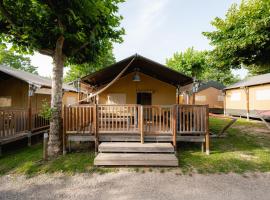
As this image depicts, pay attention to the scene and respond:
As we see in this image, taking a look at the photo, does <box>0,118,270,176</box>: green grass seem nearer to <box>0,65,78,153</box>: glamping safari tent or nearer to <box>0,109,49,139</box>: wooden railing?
<box>0,109,49,139</box>: wooden railing

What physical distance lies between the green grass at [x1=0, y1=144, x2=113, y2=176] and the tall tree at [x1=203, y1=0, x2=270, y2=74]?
11772 mm

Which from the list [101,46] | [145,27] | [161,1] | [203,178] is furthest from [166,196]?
[145,27]

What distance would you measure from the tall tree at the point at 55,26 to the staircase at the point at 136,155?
2080 millimetres

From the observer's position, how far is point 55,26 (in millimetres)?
6180

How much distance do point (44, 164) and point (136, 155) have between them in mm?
3134

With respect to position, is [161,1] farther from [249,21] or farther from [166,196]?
[166,196]

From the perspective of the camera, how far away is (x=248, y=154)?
6262 millimetres

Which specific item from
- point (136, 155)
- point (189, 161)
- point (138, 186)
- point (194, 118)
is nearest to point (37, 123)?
point (136, 155)

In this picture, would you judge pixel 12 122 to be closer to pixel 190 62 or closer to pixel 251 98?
pixel 251 98

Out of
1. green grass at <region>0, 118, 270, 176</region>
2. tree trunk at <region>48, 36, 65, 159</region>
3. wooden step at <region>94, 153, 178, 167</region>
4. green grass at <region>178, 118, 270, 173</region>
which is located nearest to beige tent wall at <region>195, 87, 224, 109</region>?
green grass at <region>178, 118, 270, 173</region>

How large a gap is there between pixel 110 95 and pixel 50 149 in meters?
4.74

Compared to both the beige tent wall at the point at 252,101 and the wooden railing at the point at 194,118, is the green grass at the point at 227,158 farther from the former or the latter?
the beige tent wall at the point at 252,101

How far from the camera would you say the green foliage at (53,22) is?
544 centimetres

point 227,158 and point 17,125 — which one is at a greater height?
point 17,125
